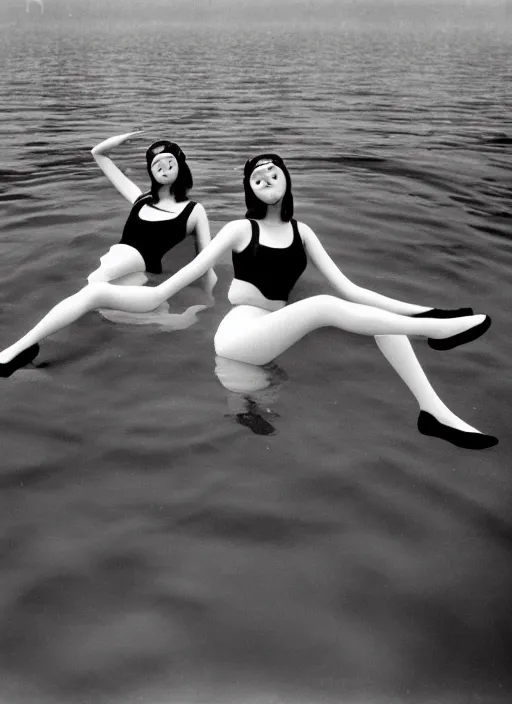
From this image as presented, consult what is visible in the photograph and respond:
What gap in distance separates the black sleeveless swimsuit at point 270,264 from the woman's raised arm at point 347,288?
0.30 ft

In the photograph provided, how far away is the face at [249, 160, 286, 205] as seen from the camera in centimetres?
520

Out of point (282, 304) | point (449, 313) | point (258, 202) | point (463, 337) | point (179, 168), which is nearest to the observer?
point (463, 337)

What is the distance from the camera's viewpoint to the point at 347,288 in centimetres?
526

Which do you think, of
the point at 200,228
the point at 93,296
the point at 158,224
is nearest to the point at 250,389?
the point at 93,296

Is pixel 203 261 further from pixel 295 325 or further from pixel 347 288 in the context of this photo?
pixel 347 288

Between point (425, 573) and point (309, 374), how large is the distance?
2.32 metres

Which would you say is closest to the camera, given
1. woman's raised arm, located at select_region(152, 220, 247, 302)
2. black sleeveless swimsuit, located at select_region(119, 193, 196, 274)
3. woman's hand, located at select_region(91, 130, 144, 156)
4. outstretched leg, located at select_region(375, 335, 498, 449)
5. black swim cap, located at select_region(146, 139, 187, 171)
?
outstretched leg, located at select_region(375, 335, 498, 449)

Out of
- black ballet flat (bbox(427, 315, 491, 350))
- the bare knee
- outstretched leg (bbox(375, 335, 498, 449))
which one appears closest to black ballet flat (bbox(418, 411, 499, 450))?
outstretched leg (bbox(375, 335, 498, 449))

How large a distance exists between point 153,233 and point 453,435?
146 inches

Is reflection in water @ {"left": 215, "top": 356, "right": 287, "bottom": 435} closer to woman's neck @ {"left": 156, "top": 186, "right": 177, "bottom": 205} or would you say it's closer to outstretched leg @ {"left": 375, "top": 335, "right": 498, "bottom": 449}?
outstretched leg @ {"left": 375, "top": 335, "right": 498, "bottom": 449}

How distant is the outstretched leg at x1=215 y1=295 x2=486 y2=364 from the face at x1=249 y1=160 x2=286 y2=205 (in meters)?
0.92

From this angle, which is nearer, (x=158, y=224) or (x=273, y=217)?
(x=273, y=217)

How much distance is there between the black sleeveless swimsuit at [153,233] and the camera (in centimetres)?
685

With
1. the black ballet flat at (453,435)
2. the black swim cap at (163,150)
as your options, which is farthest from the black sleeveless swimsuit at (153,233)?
the black ballet flat at (453,435)
